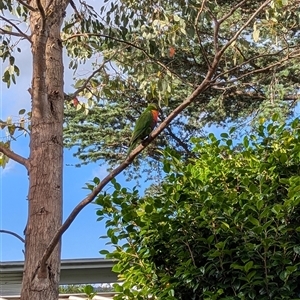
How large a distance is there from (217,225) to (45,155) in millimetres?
780

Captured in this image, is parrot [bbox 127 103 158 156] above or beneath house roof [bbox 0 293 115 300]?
above

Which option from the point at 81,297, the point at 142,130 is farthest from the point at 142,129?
the point at 81,297

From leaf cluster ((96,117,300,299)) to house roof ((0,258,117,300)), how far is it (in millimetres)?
1464

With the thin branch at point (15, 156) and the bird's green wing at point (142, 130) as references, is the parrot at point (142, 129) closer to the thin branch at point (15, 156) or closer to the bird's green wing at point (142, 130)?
the bird's green wing at point (142, 130)

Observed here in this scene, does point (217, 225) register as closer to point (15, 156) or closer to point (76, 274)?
point (15, 156)

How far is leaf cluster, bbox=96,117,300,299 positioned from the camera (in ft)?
5.63

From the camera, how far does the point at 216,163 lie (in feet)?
6.75

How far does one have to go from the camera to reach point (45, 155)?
6.08 ft

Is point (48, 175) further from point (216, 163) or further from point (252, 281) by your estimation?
point (252, 281)

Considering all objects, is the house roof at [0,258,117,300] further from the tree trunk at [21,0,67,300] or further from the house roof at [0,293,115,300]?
the tree trunk at [21,0,67,300]

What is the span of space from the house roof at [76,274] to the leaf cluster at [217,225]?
1.46m

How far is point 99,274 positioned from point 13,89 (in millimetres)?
1692

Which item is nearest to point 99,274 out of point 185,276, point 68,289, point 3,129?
point 68,289

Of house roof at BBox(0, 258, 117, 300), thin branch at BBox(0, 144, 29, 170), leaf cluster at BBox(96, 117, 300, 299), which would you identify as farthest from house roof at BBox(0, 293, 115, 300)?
thin branch at BBox(0, 144, 29, 170)
